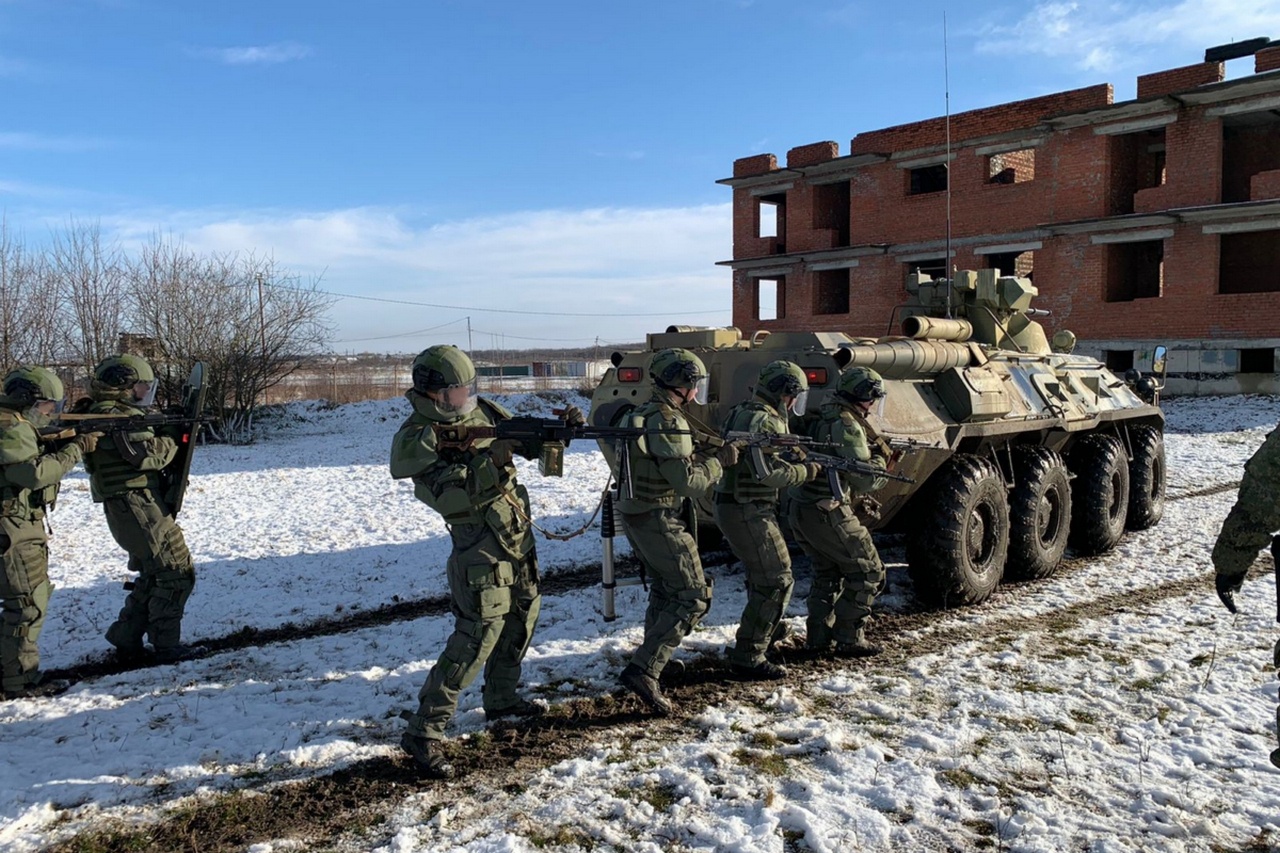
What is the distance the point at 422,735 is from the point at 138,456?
2672 millimetres

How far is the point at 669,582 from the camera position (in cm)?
467

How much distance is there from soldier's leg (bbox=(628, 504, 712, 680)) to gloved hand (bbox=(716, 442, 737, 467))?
0.37 m

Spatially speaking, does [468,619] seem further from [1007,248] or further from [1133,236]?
[1007,248]

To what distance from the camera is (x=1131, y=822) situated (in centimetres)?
358

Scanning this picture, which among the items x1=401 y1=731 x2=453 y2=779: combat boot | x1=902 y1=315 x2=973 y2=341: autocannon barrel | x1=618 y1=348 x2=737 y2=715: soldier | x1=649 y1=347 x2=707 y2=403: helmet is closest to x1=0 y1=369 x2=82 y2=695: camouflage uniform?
x1=401 y1=731 x2=453 y2=779: combat boot

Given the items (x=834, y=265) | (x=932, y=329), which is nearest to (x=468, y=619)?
(x=932, y=329)

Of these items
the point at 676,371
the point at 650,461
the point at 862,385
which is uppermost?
the point at 676,371

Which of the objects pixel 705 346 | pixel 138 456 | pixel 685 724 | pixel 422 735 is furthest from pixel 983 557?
pixel 138 456

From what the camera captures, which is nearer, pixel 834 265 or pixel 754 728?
pixel 754 728

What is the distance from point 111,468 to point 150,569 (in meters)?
0.64

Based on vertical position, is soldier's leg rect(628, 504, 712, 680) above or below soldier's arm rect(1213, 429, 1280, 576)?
below

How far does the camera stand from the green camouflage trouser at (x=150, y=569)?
539cm

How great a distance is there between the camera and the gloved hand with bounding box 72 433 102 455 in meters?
5.14

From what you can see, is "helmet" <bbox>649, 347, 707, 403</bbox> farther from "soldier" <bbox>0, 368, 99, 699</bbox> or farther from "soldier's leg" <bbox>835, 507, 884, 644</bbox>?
"soldier" <bbox>0, 368, 99, 699</bbox>
